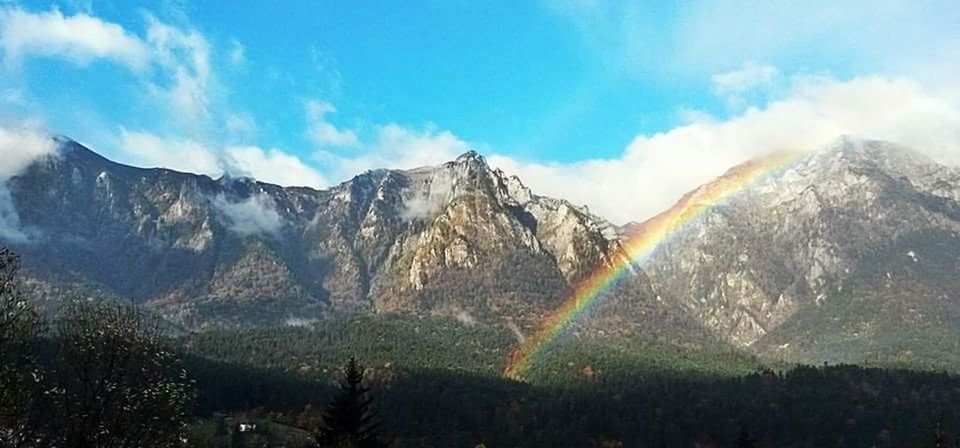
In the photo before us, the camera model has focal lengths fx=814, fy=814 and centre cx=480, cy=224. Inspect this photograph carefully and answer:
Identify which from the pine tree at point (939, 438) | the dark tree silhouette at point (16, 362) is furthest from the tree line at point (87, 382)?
the pine tree at point (939, 438)

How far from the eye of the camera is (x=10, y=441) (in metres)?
43.1

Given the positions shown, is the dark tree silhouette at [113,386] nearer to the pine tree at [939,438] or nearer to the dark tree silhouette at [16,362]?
the dark tree silhouette at [16,362]

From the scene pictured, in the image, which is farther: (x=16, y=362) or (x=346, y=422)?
(x=346, y=422)

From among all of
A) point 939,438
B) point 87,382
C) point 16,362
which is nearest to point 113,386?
point 87,382

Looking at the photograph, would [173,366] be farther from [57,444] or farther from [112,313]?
[57,444]

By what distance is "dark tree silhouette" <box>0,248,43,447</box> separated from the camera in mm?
43469

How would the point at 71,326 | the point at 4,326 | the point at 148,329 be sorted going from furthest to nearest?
the point at 148,329
the point at 71,326
the point at 4,326

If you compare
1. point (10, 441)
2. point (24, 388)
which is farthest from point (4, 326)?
point (10, 441)

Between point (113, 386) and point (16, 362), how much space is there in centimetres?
558

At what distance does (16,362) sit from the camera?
4850 cm

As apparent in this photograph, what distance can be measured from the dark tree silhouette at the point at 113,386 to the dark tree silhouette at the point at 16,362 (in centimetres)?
206

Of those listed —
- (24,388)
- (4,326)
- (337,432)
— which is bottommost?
(337,432)

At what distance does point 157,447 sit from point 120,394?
13.8 ft

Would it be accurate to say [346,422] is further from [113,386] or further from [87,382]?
[87,382]
